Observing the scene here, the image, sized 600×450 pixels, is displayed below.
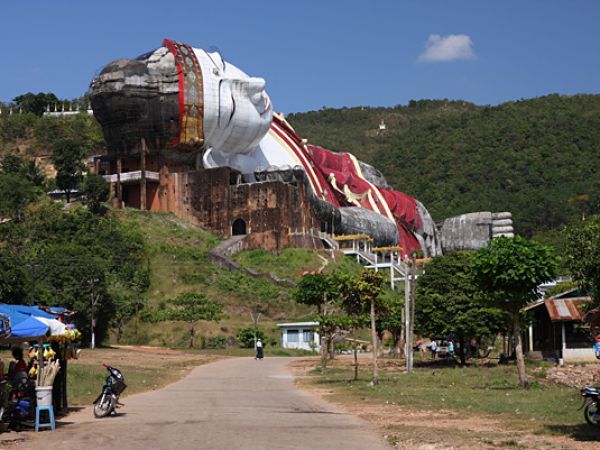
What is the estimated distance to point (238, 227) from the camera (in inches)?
2699

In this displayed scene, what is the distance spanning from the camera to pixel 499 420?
1631 cm

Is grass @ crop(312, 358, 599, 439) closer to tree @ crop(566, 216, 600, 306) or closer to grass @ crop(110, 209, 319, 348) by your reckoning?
tree @ crop(566, 216, 600, 306)

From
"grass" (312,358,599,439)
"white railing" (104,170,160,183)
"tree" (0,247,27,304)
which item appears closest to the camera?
"grass" (312,358,599,439)

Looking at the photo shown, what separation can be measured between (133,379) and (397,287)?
41329mm

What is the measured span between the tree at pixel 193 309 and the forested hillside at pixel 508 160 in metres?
50.0

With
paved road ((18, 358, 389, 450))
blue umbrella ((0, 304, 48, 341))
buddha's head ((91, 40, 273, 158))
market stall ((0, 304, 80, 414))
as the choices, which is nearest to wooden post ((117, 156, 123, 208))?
buddha's head ((91, 40, 273, 158))

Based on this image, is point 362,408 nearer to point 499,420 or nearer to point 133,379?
point 499,420

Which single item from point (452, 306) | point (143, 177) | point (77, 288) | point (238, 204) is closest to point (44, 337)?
point (452, 306)

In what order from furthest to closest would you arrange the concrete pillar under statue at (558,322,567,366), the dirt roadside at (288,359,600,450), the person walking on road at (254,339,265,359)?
the person walking on road at (254,339,265,359) → the concrete pillar under statue at (558,322,567,366) → the dirt roadside at (288,359,600,450)

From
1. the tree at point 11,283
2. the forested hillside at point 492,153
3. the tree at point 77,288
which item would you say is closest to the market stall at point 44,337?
the tree at point 11,283

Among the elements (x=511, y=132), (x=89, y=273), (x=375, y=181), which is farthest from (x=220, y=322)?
(x=511, y=132)

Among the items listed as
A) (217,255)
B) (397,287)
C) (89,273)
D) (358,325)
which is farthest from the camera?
(397,287)

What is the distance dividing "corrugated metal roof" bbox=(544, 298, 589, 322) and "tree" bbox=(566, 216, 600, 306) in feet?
36.4

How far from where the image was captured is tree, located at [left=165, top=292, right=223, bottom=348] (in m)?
51.4
